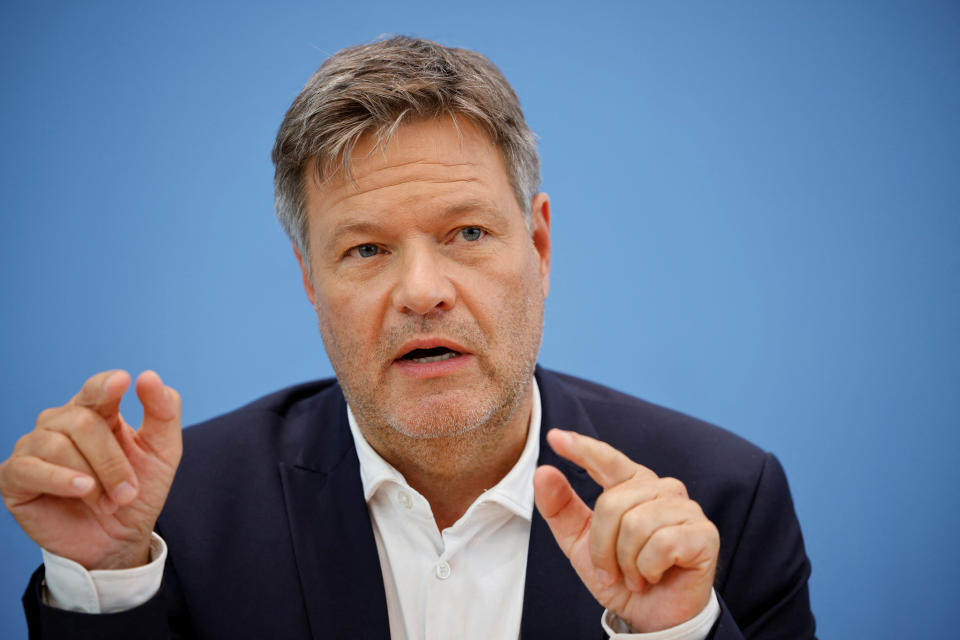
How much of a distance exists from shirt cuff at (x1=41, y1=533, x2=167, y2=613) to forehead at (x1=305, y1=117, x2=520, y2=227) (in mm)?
752

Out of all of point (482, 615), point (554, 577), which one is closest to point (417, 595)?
point (482, 615)

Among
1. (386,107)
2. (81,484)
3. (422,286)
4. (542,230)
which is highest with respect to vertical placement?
(386,107)

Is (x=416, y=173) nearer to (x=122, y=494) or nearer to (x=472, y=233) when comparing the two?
(x=472, y=233)

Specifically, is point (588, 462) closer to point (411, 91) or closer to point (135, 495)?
point (135, 495)

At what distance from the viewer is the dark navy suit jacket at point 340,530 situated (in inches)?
60.7

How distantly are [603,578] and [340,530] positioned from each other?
65 centimetres

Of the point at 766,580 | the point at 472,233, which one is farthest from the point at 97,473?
the point at 766,580

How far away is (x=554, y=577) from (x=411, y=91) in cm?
100

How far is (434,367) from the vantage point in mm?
1513

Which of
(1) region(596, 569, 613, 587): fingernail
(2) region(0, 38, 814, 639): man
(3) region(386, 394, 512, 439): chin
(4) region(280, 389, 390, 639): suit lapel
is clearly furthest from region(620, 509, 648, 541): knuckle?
(4) region(280, 389, 390, 639): suit lapel

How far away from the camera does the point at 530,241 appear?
1.74 metres

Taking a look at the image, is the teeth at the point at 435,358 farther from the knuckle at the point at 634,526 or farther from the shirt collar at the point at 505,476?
the knuckle at the point at 634,526

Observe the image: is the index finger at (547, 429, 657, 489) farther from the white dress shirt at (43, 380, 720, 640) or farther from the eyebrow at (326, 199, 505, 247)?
the eyebrow at (326, 199, 505, 247)

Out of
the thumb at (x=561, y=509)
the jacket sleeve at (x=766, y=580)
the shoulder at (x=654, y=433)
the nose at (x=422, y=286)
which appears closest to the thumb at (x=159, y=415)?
the nose at (x=422, y=286)
